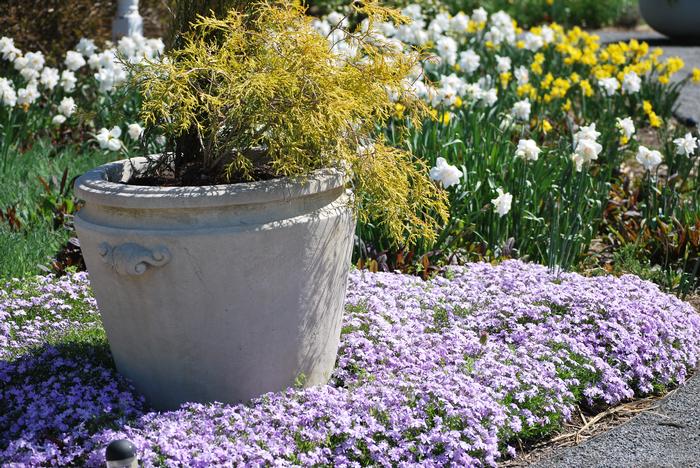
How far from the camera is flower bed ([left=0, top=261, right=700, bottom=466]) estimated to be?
2736 millimetres

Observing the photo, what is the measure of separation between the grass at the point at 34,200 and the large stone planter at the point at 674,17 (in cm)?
955

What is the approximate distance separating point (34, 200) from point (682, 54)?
9420 mm

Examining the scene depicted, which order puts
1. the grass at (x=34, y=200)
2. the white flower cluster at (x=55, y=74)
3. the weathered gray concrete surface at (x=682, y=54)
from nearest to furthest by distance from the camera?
1. the grass at (x=34, y=200)
2. the white flower cluster at (x=55, y=74)
3. the weathered gray concrete surface at (x=682, y=54)

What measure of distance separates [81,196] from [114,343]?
513 millimetres

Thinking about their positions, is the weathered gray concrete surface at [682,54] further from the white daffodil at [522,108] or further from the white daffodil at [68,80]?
the white daffodil at [68,80]

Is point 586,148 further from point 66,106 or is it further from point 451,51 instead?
point 66,106

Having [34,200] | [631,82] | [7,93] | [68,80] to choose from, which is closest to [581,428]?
[34,200]

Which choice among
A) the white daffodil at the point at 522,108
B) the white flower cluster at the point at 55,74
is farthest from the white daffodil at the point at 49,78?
the white daffodil at the point at 522,108

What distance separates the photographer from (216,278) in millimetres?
2785

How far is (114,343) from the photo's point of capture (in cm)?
305

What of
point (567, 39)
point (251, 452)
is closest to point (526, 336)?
point (251, 452)

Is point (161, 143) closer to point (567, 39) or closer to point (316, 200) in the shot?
point (316, 200)

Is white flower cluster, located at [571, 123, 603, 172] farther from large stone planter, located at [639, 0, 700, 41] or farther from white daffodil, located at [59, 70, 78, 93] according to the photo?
large stone planter, located at [639, 0, 700, 41]

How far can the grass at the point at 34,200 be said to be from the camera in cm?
431
